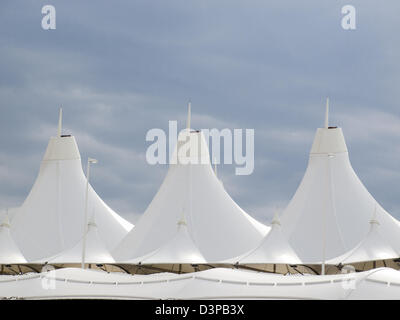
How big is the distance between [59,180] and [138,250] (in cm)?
1034

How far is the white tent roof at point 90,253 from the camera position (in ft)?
165

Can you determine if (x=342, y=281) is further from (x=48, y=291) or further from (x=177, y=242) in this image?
(x=177, y=242)

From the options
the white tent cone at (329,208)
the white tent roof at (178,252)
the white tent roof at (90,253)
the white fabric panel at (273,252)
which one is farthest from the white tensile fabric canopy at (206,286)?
the white tent cone at (329,208)

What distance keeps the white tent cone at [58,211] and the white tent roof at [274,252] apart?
12.4m

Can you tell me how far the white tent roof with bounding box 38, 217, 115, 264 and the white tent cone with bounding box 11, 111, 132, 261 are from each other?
16.9 ft

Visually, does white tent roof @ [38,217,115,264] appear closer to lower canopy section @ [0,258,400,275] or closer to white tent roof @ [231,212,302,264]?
lower canopy section @ [0,258,400,275]

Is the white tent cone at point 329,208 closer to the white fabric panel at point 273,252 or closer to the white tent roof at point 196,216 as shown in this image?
the white tent roof at point 196,216

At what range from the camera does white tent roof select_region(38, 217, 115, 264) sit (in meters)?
50.4

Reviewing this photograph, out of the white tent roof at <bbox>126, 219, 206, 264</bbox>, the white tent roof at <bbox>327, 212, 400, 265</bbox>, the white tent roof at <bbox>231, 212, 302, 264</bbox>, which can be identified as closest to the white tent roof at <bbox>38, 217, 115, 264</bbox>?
the white tent roof at <bbox>126, 219, 206, 264</bbox>

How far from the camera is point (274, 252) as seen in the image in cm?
4788

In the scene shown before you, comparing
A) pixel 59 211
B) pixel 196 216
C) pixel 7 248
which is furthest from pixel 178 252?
pixel 59 211

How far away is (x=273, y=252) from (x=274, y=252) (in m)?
0.05
